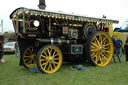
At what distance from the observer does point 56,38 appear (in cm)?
581

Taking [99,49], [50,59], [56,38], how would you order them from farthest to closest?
[99,49] → [56,38] → [50,59]

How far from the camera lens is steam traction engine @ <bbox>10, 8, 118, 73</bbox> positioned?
523 centimetres

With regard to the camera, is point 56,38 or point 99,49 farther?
point 99,49

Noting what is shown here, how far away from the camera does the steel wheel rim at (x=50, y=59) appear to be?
5.03m

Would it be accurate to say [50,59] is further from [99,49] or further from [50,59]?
[99,49]

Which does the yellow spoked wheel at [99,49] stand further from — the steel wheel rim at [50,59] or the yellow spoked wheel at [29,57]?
the yellow spoked wheel at [29,57]

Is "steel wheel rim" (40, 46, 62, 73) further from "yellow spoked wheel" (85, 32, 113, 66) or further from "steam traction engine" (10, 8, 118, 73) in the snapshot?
"yellow spoked wheel" (85, 32, 113, 66)

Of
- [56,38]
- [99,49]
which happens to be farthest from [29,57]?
[99,49]

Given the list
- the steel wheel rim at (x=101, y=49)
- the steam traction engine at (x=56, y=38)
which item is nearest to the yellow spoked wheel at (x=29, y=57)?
the steam traction engine at (x=56, y=38)

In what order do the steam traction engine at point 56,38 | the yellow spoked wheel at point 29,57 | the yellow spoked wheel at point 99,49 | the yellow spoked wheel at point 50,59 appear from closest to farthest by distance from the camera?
the yellow spoked wheel at point 50,59 < the steam traction engine at point 56,38 < the yellow spoked wheel at point 99,49 < the yellow spoked wheel at point 29,57

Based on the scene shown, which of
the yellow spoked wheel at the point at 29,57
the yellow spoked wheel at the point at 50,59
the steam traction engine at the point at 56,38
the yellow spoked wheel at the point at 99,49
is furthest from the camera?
the yellow spoked wheel at the point at 29,57

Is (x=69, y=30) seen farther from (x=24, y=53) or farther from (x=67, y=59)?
(x=24, y=53)

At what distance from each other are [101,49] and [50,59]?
7.44 ft

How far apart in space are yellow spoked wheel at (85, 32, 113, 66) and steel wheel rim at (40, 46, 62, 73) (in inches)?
48.1
